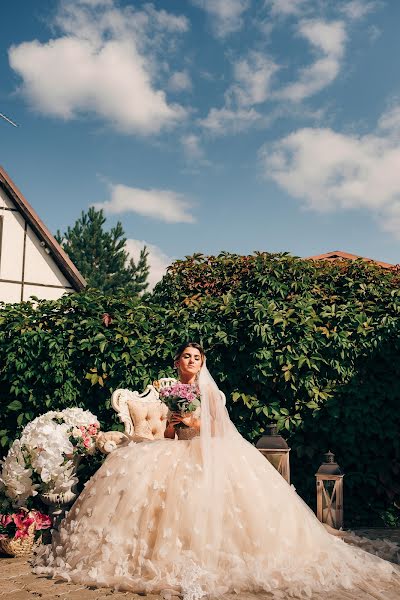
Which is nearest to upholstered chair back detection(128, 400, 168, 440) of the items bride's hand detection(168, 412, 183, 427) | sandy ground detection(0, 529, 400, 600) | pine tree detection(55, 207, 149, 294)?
bride's hand detection(168, 412, 183, 427)

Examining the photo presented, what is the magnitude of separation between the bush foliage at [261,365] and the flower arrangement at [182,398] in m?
1.86

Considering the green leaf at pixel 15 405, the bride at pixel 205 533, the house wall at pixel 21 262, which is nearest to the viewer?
the bride at pixel 205 533

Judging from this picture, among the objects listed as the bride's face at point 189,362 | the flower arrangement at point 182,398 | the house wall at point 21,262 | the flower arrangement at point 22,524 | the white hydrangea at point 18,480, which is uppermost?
the house wall at point 21,262

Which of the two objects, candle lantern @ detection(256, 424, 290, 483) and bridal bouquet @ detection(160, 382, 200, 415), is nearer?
bridal bouquet @ detection(160, 382, 200, 415)

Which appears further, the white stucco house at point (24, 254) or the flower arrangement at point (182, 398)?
the white stucco house at point (24, 254)

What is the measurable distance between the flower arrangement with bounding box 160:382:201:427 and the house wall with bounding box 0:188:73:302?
31.3 ft

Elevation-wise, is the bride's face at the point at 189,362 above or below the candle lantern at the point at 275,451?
above

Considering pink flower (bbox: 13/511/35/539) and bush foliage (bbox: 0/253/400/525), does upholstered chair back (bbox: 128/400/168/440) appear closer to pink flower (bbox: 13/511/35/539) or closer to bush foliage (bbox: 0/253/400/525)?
bush foliage (bbox: 0/253/400/525)

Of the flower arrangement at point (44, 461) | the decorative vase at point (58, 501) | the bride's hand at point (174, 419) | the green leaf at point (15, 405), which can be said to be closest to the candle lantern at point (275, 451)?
the bride's hand at point (174, 419)

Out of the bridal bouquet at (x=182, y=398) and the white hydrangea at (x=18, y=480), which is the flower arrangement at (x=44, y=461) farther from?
the bridal bouquet at (x=182, y=398)

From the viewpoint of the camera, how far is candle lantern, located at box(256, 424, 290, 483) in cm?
663

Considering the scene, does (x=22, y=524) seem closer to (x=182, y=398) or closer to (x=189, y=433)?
(x=189, y=433)

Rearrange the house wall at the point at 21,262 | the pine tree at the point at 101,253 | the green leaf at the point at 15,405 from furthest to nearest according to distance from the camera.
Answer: the pine tree at the point at 101,253
the house wall at the point at 21,262
the green leaf at the point at 15,405

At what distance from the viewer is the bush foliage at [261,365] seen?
780cm
